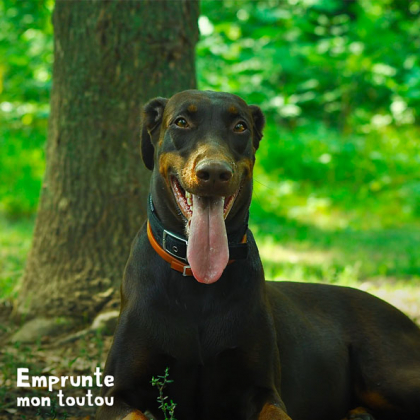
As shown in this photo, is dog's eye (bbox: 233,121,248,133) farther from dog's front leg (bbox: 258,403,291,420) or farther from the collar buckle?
dog's front leg (bbox: 258,403,291,420)

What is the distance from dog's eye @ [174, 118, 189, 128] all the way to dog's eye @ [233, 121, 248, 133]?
239 millimetres

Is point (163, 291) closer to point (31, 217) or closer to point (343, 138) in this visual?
point (31, 217)

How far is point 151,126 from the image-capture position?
337cm

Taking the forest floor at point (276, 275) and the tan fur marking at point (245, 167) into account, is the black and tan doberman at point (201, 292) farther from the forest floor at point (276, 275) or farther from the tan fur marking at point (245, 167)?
the forest floor at point (276, 275)

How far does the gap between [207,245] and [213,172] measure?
1.14ft

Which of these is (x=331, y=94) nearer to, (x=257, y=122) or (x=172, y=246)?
(x=257, y=122)

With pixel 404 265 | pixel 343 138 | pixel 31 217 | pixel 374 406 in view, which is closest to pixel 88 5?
pixel 374 406

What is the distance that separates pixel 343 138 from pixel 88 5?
870 cm

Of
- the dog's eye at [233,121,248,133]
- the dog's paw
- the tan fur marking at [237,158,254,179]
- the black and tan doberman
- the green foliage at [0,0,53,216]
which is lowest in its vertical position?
→ the dog's paw

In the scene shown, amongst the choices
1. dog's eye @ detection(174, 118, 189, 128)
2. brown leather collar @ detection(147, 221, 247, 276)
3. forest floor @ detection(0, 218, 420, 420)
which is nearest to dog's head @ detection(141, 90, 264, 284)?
dog's eye @ detection(174, 118, 189, 128)

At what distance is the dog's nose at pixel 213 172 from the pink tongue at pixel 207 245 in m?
0.17

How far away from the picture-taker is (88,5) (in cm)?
479

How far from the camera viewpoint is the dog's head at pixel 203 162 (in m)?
2.79

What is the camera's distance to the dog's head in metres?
2.79
